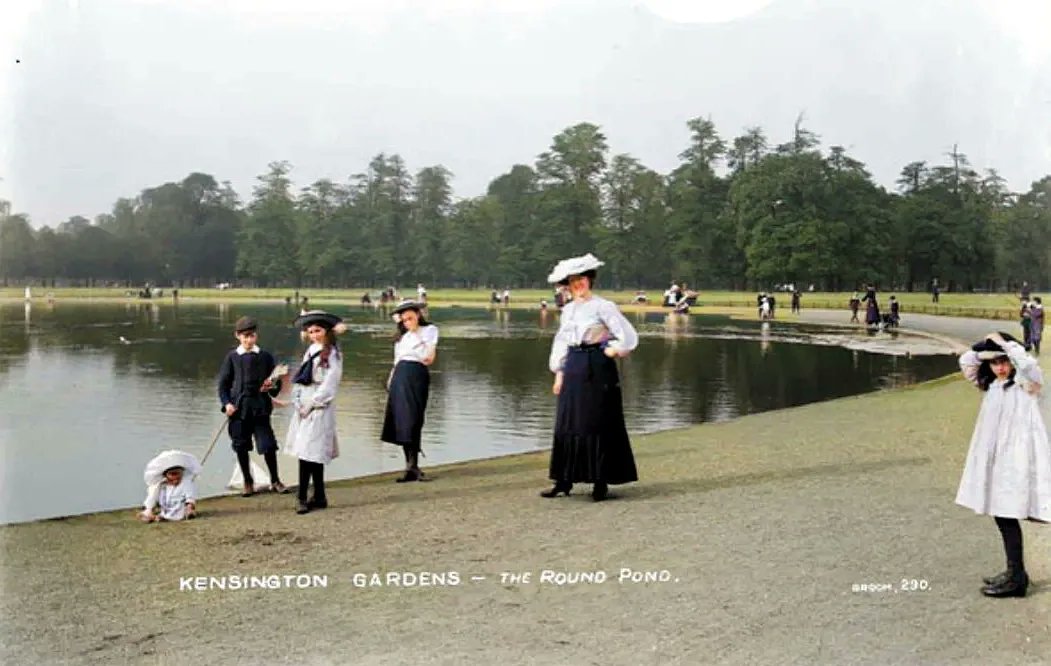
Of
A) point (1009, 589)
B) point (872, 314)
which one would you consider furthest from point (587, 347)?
point (872, 314)

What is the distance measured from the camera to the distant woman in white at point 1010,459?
5.15 meters

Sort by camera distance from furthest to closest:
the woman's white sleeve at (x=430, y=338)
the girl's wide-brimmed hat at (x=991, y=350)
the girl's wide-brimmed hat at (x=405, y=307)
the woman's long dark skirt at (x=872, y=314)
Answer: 1. the woman's long dark skirt at (x=872, y=314)
2. the woman's white sleeve at (x=430, y=338)
3. the girl's wide-brimmed hat at (x=405, y=307)
4. the girl's wide-brimmed hat at (x=991, y=350)

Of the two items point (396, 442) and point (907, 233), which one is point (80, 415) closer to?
point (396, 442)

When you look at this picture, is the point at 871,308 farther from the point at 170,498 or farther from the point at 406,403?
the point at 170,498

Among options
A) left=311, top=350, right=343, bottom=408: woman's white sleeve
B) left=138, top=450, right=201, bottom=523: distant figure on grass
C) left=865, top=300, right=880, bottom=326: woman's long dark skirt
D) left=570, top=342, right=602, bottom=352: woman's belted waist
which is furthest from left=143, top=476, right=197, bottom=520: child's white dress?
left=865, top=300, right=880, bottom=326: woman's long dark skirt

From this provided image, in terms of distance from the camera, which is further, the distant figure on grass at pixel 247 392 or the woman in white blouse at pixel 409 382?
the woman in white blouse at pixel 409 382

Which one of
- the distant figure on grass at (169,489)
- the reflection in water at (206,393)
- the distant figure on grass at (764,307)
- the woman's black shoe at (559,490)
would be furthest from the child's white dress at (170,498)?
the distant figure on grass at (764,307)

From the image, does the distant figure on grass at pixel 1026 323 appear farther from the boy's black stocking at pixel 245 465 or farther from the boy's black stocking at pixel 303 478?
the boy's black stocking at pixel 245 465

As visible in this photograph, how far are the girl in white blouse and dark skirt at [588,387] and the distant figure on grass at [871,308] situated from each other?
2670 millimetres

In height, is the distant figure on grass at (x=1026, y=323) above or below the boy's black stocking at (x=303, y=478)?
above

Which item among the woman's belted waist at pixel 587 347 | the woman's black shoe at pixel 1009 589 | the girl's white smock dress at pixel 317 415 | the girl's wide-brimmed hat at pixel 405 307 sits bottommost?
the woman's black shoe at pixel 1009 589

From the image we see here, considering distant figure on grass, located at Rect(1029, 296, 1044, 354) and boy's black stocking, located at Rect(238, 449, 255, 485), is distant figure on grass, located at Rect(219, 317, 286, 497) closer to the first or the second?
boy's black stocking, located at Rect(238, 449, 255, 485)

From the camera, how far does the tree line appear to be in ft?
23.0

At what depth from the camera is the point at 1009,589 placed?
5.14 meters
